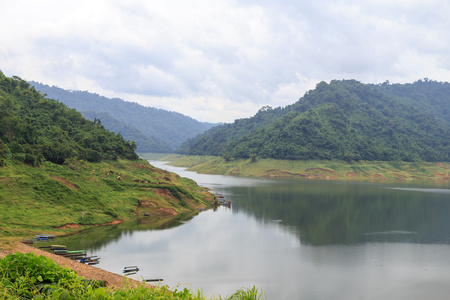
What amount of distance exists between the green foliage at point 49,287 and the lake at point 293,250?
4460mm

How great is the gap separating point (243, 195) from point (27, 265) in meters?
79.4

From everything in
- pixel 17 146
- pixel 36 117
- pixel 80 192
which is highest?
pixel 36 117

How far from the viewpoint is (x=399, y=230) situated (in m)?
52.1

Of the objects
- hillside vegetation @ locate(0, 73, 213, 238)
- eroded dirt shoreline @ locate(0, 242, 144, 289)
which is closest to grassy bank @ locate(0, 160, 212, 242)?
hillside vegetation @ locate(0, 73, 213, 238)

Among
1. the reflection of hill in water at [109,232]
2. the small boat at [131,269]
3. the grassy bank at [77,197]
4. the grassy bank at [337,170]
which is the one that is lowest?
the small boat at [131,269]

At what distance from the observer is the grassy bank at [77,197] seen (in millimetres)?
43434

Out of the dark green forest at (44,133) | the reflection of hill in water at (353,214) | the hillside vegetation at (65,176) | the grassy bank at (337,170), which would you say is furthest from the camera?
the grassy bank at (337,170)

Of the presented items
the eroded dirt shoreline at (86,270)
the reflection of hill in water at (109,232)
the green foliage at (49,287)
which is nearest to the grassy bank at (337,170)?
the reflection of hill in water at (109,232)

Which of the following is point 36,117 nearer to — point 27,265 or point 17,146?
point 17,146

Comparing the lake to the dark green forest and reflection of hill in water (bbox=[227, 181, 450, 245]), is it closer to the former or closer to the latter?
reflection of hill in water (bbox=[227, 181, 450, 245])

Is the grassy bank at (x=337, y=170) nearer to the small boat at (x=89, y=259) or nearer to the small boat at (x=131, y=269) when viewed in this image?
the small boat at (x=89, y=259)

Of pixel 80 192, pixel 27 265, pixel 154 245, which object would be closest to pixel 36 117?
pixel 80 192

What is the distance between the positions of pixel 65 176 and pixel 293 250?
3792 centimetres

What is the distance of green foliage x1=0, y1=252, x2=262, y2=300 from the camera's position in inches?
348
